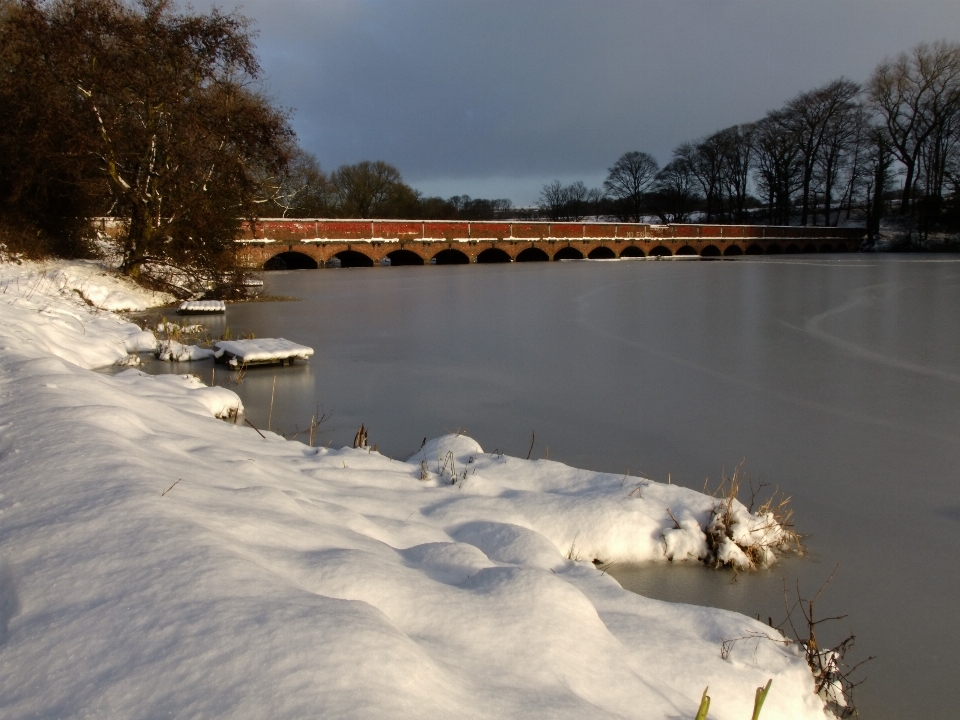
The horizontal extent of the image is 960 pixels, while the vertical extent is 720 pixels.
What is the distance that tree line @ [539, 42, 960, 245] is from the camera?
43.0m

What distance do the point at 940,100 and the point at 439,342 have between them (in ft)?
152

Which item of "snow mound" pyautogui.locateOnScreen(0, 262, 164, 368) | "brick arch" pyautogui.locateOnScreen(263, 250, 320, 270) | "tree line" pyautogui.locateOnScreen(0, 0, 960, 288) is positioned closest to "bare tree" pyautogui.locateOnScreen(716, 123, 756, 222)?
"brick arch" pyautogui.locateOnScreen(263, 250, 320, 270)

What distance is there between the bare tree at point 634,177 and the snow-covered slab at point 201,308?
50.6 m

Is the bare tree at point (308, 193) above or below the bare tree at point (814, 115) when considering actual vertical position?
below

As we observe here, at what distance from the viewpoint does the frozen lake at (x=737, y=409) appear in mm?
2748

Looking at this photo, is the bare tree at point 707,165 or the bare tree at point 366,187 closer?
the bare tree at point 366,187

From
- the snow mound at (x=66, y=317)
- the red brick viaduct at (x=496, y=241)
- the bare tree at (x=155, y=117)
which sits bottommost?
the snow mound at (x=66, y=317)

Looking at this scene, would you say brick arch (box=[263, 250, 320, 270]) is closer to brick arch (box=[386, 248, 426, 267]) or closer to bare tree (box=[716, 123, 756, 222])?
brick arch (box=[386, 248, 426, 267])

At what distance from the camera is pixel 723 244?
141 ft

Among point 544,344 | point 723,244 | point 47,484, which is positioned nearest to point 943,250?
point 723,244

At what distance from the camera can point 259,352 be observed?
7.01 m

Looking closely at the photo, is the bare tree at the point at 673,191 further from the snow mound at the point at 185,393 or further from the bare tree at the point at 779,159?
the snow mound at the point at 185,393

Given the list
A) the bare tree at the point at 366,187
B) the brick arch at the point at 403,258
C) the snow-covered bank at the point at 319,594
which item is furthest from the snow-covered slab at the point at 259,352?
the bare tree at the point at 366,187

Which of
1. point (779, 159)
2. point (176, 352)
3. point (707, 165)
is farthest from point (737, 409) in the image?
point (707, 165)
